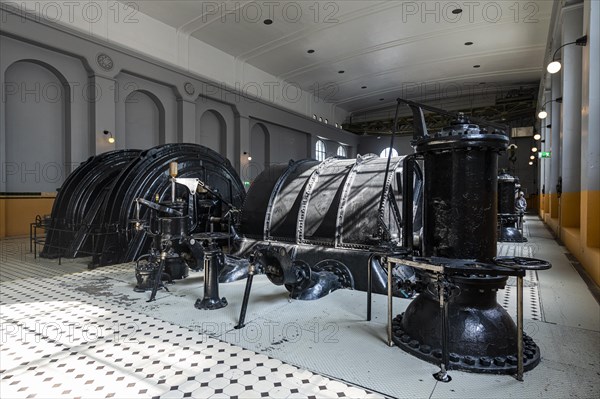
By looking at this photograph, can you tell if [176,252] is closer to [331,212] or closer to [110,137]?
[331,212]

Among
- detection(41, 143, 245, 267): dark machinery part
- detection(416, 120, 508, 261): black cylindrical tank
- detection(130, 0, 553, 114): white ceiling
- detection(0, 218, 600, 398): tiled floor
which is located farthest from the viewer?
detection(130, 0, 553, 114): white ceiling

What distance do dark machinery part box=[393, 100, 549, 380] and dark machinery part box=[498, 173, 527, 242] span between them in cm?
583

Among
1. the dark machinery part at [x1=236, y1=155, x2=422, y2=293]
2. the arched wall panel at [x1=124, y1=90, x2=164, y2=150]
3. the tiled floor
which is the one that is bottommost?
the tiled floor

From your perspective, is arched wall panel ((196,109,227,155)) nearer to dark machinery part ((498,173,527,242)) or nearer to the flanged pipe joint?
dark machinery part ((498,173,527,242))

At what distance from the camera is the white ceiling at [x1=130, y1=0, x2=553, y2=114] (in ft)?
32.7

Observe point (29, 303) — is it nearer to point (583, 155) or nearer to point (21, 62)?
point (583, 155)

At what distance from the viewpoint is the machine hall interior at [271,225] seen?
6.91ft

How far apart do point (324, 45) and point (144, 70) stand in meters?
6.06

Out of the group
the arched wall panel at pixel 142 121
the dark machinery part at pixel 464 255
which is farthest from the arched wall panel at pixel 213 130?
the dark machinery part at pixel 464 255

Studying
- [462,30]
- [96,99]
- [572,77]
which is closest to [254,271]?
[572,77]

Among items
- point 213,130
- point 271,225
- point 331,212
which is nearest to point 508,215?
point 331,212

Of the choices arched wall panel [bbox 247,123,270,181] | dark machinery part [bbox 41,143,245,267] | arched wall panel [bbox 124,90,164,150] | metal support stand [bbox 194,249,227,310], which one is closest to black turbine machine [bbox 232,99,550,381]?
metal support stand [bbox 194,249,227,310]

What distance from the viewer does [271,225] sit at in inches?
189

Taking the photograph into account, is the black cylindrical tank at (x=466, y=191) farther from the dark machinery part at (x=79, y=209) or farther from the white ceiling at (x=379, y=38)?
the white ceiling at (x=379, y=38)
